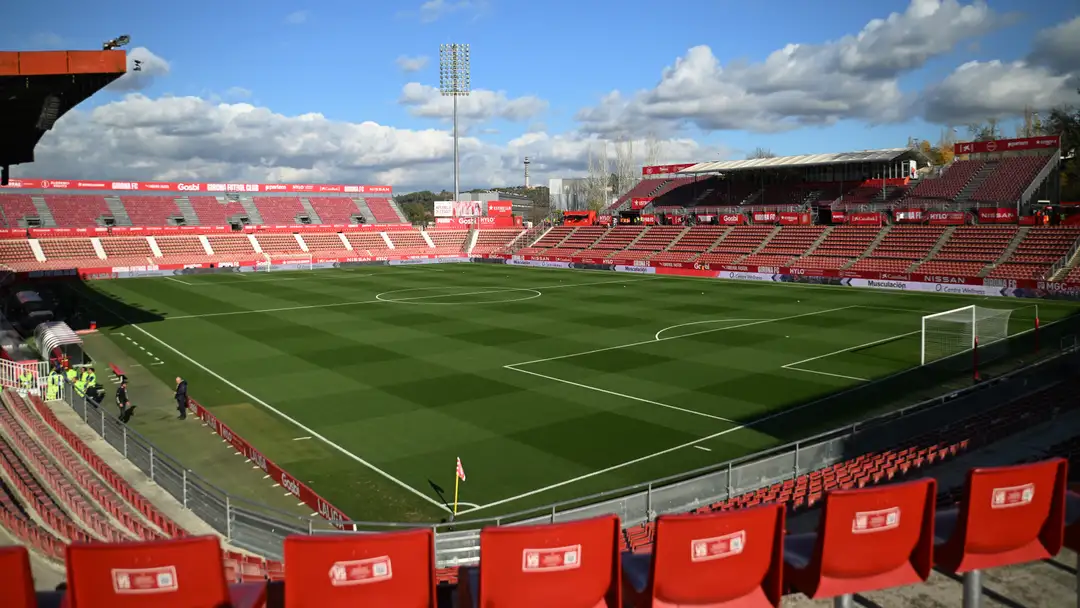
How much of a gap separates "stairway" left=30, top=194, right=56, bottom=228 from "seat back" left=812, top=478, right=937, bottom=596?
90.8m

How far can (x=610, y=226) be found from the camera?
91625mm

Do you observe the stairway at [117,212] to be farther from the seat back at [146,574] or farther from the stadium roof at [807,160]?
the seat back at [146,574]

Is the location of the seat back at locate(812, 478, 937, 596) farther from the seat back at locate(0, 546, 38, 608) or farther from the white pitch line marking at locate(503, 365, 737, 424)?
the white pitch line marking at locate(503, 365, 737, 424)

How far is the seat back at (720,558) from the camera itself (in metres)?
4.30

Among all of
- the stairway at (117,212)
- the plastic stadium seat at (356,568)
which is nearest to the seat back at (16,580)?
the plastic stadium seat at (356,568)

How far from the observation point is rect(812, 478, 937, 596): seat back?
15.0 ft

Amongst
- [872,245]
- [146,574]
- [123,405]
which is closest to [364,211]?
[872,245]

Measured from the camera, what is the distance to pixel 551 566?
4.25 meters

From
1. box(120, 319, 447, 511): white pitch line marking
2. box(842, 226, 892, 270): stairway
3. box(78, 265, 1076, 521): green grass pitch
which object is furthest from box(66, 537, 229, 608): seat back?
box(842, 226, 892, 270): stairway

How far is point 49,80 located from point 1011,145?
79413mm

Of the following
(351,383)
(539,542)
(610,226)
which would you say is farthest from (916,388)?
(610,226)


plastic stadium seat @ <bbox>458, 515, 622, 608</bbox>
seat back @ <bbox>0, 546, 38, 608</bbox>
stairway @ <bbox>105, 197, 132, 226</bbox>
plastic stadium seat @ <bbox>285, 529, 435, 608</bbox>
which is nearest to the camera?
seat back @ <bbox>0, 546, 38, 608</bbox>

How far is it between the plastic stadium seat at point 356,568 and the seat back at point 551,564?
37cm

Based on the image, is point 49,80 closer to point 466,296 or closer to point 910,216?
point 466,296
